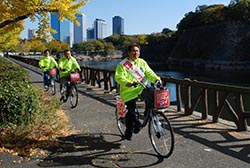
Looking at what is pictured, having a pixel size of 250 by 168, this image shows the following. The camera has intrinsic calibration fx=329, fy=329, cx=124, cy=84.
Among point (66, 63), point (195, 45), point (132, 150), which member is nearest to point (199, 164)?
point (132, 150)

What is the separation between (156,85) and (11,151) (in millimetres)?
2555

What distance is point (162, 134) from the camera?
5152 mm

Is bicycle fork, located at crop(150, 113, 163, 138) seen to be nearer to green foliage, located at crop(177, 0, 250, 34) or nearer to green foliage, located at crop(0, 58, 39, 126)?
green foliage, located at crop(0, 58, 39, 126)

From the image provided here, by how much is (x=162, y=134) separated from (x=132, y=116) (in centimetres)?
70

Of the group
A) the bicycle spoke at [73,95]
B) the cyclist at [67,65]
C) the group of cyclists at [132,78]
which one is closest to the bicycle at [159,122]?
the group of cyclists at [132,78]

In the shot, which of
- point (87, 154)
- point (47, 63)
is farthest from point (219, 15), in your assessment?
point (87, 154)

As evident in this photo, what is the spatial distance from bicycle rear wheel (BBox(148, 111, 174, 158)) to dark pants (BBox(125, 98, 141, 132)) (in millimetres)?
393

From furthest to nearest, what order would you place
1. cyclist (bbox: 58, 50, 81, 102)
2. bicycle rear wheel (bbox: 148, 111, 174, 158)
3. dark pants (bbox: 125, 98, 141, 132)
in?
cyclist (bbox: 58, 50, 81, 102), dark pants (bbox: 125, 98, 141, 132), bicycle rear wheel (bbox: 148, 111, 174, 158)

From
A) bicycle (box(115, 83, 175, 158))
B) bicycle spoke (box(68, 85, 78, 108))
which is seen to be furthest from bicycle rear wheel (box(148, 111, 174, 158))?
bicycle spoke (box(68, 85, 78, 108))

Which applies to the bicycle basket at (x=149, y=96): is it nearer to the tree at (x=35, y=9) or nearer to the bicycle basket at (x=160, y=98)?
the bicycle basket at (x=160, y=98)

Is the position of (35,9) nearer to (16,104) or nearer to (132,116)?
(16,104)

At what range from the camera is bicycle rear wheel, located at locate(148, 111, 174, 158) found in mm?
5012

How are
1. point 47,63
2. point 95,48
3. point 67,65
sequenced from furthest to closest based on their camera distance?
point 95,48 → point 47,63 → point 67,65

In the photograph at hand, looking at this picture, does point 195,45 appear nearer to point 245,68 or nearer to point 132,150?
point 245,68
